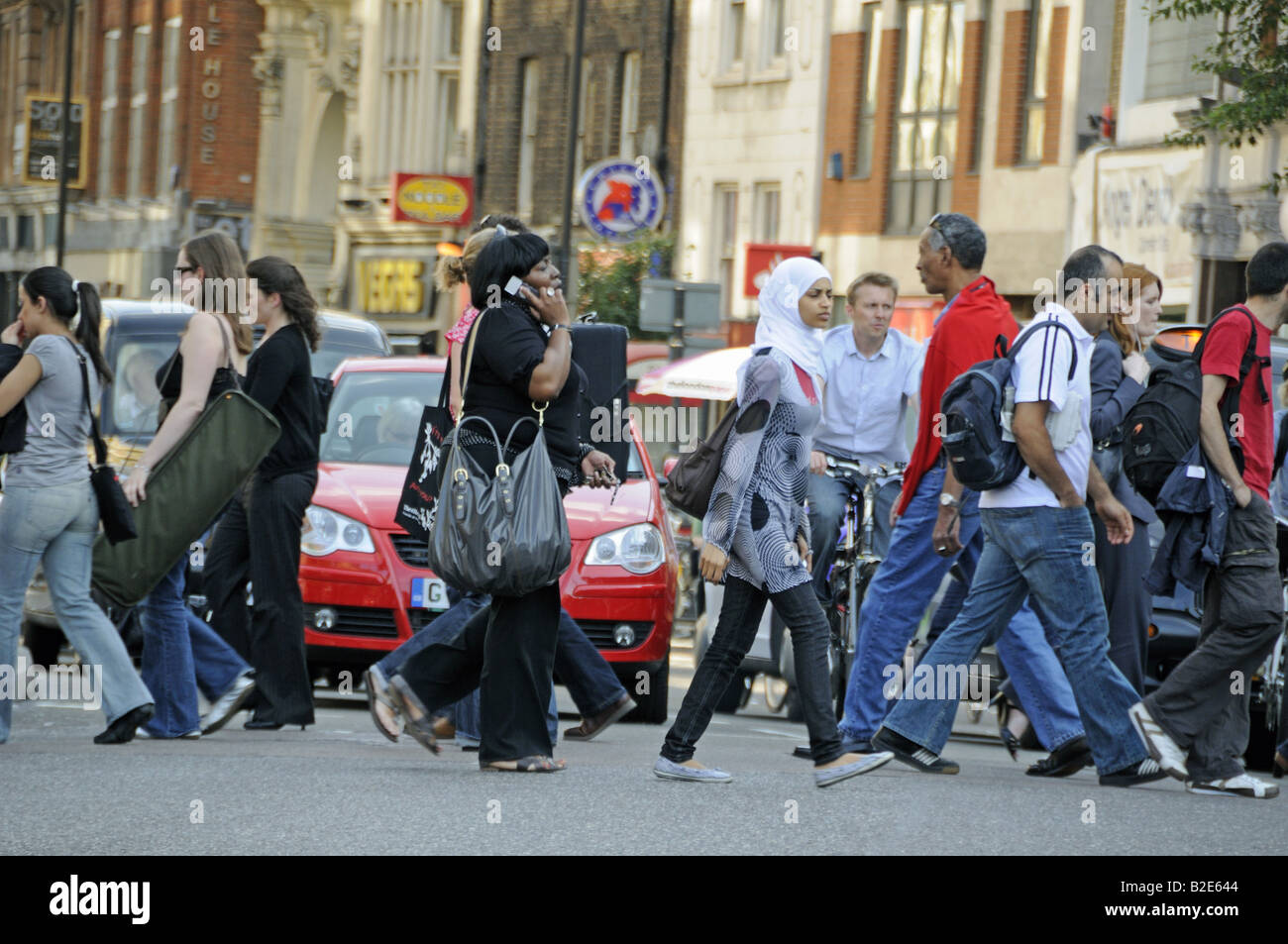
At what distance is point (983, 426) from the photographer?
9383 mm

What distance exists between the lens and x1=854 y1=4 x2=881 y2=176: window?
35625mm

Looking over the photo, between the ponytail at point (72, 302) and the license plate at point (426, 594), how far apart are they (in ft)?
9.25

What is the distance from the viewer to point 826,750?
917 centimetres

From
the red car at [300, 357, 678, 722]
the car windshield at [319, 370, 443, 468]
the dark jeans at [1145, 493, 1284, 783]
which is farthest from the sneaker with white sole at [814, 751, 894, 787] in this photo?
the car windshield at [319, 370, 443, 468]

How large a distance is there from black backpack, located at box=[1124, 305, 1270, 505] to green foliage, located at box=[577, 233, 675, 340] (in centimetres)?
2312

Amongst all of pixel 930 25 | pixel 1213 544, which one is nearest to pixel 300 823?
pixel 1213 544

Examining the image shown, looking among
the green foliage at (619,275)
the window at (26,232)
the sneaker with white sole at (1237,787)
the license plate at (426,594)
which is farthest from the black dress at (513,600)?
the window at (26,232)

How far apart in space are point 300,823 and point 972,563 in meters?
3.86

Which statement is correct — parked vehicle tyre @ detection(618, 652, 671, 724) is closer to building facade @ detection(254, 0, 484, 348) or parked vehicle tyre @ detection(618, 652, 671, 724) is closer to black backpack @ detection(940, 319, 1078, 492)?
black backpack @ detection(940, 319, 1078, 492)

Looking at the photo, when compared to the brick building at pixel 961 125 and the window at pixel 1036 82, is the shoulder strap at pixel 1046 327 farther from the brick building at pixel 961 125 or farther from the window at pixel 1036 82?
the window at pixel 1036 82

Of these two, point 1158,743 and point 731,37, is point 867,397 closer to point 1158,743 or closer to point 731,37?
point 1158,743

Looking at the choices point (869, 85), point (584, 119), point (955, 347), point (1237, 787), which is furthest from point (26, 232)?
point (1237, 787)

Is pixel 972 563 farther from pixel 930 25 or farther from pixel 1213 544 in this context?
pixel 930 25

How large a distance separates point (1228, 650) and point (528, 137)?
36202 mm
